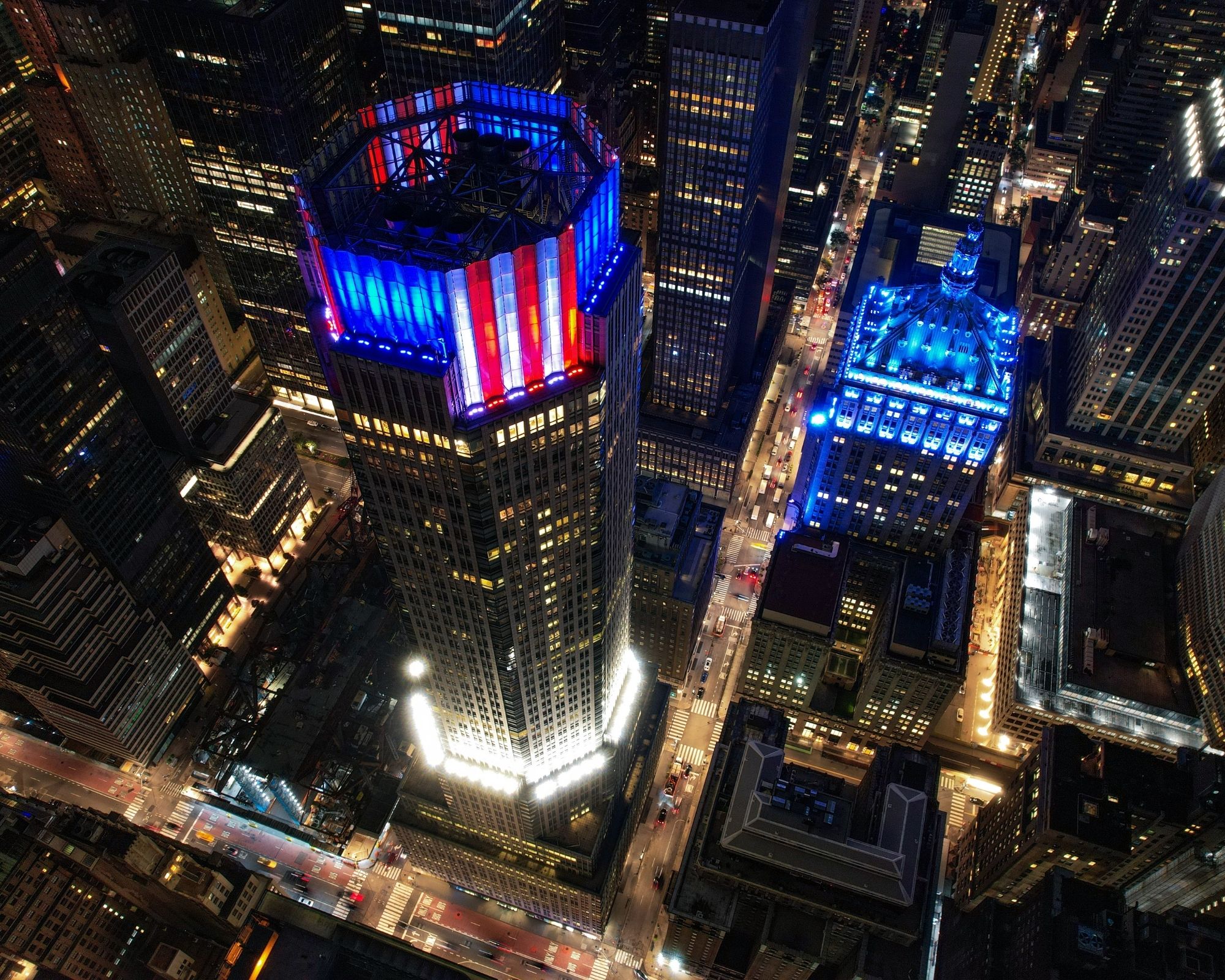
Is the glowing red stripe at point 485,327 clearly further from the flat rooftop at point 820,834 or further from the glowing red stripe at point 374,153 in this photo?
the flat rooftop at point 820,834

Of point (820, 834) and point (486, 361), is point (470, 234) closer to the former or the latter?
point (486, 361)

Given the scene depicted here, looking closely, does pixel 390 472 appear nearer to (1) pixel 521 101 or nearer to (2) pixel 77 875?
(1) pixel 521 101

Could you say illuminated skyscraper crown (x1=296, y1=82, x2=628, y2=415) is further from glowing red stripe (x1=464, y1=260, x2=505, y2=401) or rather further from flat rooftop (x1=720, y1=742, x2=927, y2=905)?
flat rooftop (x1=720, y1=742, x2=927, y2=905)

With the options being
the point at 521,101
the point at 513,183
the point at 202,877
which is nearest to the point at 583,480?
the point at 513,183

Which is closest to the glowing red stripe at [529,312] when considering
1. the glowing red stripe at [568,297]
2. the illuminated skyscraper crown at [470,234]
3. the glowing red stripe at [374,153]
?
the illuminated skyscraper crown at [470,234]

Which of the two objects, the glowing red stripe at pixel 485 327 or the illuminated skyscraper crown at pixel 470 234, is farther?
the illuminated skyscraper crown at pixel 470 234
